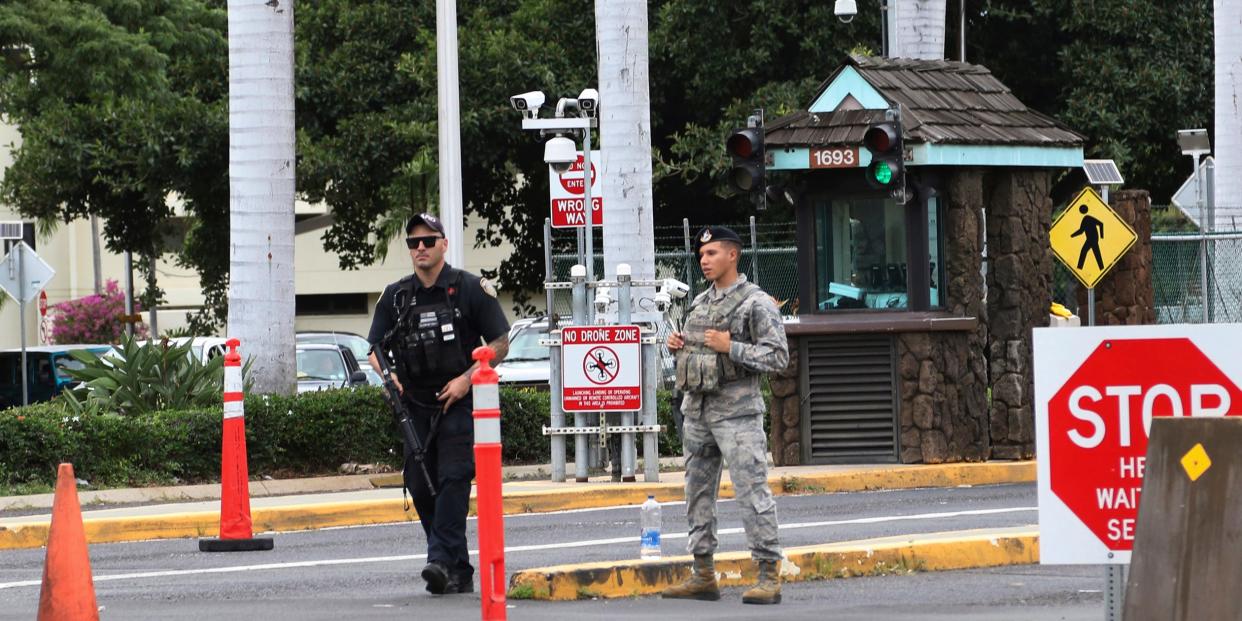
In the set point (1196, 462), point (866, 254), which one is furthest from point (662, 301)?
point (1196, 462)

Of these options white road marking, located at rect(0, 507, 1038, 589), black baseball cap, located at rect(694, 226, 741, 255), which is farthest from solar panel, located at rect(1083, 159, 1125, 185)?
black baseball cap, located at rect(694, 226, 741, 255)

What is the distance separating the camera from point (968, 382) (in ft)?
57.2

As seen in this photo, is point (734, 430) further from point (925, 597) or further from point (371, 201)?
point (371, 201)

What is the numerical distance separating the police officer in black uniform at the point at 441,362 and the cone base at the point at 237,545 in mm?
2757

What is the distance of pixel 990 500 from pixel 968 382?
2.37 metres

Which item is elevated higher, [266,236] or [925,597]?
[266,236]

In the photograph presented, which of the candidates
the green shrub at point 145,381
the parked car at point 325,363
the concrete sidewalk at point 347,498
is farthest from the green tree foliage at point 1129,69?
the green shrub at point 145,381

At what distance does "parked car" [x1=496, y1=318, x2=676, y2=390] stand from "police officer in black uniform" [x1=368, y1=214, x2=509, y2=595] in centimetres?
1221

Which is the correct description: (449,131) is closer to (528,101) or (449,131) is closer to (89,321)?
(528,101)

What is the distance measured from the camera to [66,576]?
8.38 meters

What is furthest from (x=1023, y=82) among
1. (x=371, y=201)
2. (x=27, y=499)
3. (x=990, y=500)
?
(x=27, y=499)

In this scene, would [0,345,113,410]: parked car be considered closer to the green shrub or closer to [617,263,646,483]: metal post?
the green shrub

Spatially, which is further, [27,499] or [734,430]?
[27,499]

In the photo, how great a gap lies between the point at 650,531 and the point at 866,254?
7.91 m
